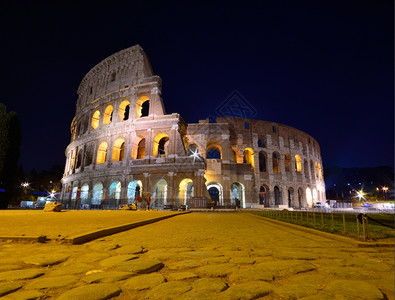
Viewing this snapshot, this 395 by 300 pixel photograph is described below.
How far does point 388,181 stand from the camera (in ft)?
264

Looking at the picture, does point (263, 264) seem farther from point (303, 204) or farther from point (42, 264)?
point (303, 204)

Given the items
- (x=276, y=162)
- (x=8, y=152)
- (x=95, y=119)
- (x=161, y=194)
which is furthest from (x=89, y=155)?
(x=276, y=162)

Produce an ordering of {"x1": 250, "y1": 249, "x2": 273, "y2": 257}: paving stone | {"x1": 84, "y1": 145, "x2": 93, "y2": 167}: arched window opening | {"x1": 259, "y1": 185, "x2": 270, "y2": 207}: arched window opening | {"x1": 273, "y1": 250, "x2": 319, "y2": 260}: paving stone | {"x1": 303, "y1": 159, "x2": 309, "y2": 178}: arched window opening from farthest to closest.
→ {"x1": 303, "y1": 159, "x2": 309, "y2": 178}: arched window opening < {"x1": 84, "y1": 145, "x2": 93, "y2": 167}: arched window opening < {"x1": 259, "y1": 185, "x2": 270, "y2": 207}: arched window opening < {"x1": 250, "y1": 249, "x2": 273, "y2": 257}: paving stone < {"x1": 273, "y1": 250, "x2": 319, "y2": 260}: paving stone

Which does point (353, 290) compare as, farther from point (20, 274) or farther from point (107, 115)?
point (107, 115)

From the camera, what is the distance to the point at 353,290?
65.0 inches

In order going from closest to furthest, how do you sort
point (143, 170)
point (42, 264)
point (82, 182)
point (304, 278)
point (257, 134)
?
point (304, 278), point (42, 264), point (143, 170), point (82, 182), point (257, 134)

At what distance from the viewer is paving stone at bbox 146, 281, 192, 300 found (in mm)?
1510

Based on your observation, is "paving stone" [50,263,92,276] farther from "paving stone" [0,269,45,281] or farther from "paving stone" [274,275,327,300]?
"paving stone" [274,275,327,300]

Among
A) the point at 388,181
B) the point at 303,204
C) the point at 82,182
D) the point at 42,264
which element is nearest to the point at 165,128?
the point at 82,182

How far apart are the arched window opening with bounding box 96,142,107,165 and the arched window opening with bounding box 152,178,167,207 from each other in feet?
29.0

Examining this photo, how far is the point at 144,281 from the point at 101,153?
29.2 meters

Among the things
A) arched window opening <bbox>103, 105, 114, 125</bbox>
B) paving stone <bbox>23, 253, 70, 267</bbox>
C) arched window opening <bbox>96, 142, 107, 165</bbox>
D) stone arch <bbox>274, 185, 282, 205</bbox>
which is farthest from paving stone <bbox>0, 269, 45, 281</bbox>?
stone arch <bbox>274, 185, 282, 205</bbox>

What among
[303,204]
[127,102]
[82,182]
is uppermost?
[127,102]

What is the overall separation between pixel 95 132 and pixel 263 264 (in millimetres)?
30166
